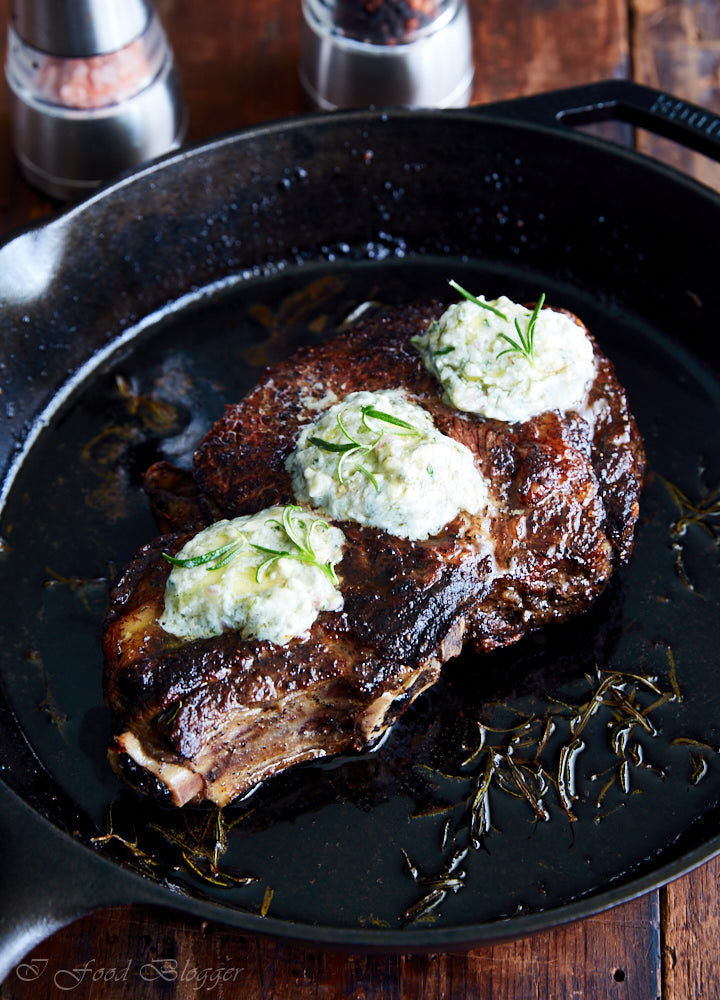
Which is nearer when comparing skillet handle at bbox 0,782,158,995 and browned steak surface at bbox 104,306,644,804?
skillet handle at bbox 0,782,158,995

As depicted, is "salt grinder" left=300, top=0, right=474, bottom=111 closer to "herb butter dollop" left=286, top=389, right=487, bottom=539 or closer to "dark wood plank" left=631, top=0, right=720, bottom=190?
"dark wood plank" left=631, top=0, right=720, bottom=190

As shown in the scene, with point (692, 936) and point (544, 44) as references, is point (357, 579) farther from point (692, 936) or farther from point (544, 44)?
point (544, 44)

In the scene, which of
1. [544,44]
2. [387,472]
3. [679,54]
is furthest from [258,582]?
[679,54]

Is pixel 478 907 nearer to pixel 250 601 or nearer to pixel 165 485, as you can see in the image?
pixel 250 601

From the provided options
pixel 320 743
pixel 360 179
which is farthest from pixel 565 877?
pixel 360 179

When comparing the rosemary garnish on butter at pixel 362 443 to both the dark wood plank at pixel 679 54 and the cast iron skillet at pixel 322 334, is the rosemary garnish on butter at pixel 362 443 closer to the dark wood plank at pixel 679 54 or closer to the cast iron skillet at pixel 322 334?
the cast iron skillet at pixel 322 334

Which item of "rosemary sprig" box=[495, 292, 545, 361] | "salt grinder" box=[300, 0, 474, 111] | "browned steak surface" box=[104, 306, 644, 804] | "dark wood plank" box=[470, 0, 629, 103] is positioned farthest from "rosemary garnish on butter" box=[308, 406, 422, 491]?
"dark wood plank" box=[470, 0, 629, 103]

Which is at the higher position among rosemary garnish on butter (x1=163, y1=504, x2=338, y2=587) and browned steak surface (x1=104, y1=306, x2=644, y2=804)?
rosemary garnish on butter (x1=163, y1=504, x2=338, y2=587)
